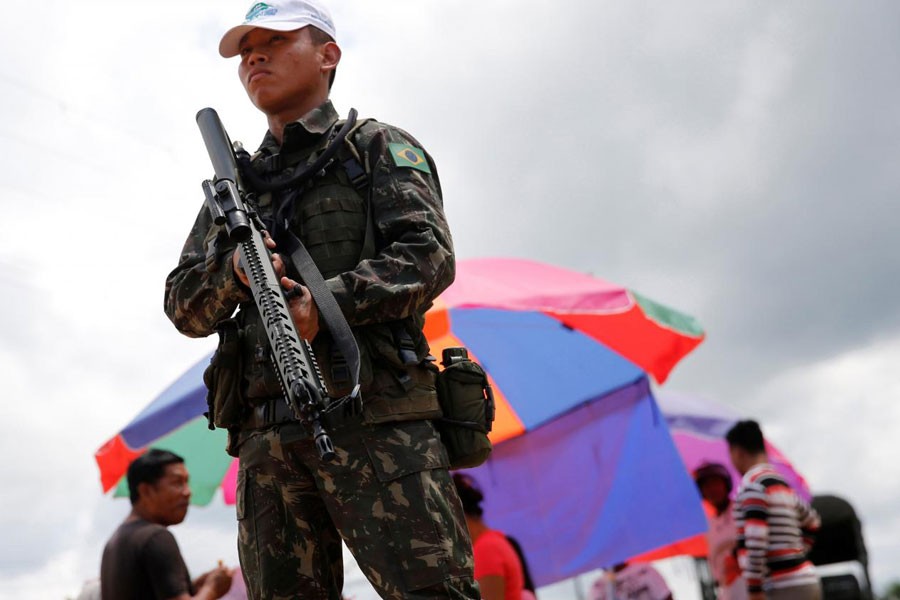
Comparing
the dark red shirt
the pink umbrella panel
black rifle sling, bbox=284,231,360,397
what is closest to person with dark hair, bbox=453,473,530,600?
the dark red shirt

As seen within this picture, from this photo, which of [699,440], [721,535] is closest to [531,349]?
[721,535]

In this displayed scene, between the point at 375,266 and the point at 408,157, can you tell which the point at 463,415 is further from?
the point at 408,157

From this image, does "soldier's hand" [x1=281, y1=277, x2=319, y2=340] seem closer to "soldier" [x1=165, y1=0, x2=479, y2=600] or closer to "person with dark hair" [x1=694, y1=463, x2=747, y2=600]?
"soldier" [x1=165, y1=0, x2=479, y2=600]

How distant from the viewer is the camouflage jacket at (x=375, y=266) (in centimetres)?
231

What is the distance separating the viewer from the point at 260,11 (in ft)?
8.48

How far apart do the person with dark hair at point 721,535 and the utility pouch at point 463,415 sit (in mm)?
4205

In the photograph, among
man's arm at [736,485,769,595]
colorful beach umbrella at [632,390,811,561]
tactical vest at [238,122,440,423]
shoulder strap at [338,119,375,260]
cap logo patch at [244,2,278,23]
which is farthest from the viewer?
colorful beach umbrella at [632,390,811,561]

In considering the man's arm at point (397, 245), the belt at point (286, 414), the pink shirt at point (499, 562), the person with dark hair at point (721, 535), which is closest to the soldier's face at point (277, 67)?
the man's arm at point (397, 245)

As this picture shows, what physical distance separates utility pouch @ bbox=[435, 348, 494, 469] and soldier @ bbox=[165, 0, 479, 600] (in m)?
0.05

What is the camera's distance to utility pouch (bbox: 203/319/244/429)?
241cm

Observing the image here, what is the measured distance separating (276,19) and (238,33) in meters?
0.11

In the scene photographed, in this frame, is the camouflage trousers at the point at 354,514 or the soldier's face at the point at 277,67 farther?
the soldier's face at the point at 277,67

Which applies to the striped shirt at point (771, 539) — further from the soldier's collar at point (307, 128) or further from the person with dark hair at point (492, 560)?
the soldier's collar at point (307, 128)

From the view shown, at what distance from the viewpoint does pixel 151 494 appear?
483cm
